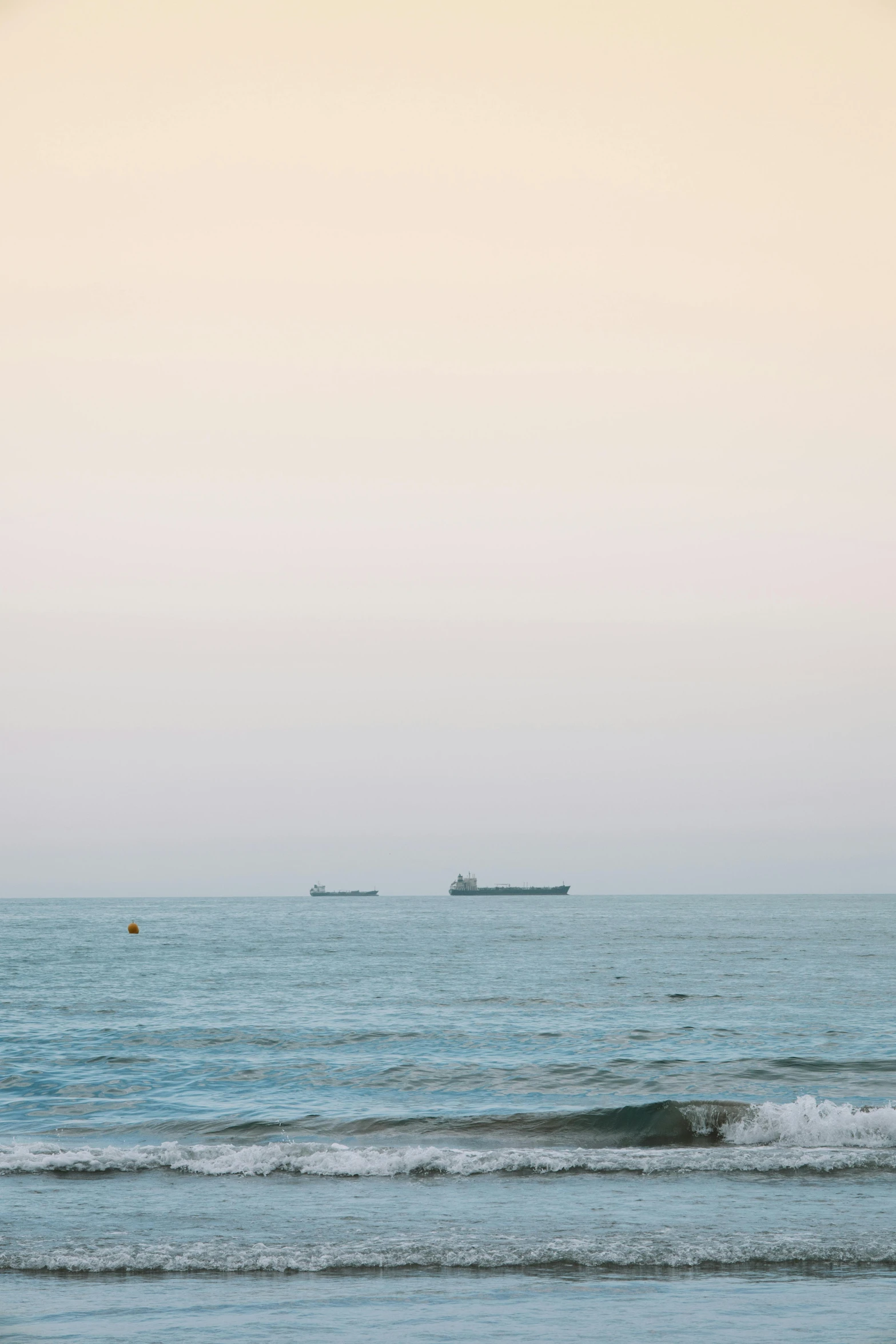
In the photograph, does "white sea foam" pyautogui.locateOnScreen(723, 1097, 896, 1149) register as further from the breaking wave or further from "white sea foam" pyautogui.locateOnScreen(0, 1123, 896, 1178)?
"white sea foam" pyautogui.locateOnScreen(0, 1123, 896, 1178)

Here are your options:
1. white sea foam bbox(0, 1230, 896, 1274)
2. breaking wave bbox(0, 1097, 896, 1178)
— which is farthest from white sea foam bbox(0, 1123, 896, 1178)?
white sea foam bbox(0, 1230, 896, 1274)

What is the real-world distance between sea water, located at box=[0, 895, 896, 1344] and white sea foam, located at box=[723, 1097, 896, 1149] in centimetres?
6

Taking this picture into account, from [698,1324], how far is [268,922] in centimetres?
13342

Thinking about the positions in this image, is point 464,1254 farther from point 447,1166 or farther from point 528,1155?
point 528,1155

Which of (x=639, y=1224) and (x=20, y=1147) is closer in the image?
(x=639, y=1224)

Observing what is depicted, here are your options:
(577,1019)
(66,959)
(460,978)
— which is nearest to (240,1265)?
(577,1019)

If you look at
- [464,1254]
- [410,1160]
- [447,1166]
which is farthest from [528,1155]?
[464,1254]

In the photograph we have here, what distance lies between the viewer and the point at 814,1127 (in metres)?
19.4

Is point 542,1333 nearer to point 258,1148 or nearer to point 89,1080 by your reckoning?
point 258,1148

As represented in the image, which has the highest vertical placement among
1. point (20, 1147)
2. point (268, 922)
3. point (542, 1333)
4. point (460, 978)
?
point (542, 1333)

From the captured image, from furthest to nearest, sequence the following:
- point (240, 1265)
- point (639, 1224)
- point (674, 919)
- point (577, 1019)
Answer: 1. point (674, 919)
2. point (577, 1019)
3. point (639, 1224)
4. point (240, 1265)

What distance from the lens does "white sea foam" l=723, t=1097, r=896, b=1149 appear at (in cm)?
1908

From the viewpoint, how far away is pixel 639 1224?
13.5 meters

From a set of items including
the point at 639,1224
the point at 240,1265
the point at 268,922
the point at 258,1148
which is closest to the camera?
the point at 240,1265
